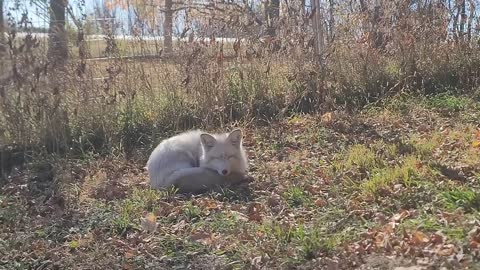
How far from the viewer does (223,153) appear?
5.90 m

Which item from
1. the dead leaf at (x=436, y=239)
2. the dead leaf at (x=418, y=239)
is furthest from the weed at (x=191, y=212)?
the dead leaf at (x=436, y=239)

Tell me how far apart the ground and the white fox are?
0.18 m

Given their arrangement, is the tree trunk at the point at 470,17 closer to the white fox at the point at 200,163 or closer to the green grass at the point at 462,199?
the white fox at the point at 200,163

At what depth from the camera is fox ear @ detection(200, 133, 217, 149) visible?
5.98 m

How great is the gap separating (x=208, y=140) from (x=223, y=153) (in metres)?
0.22

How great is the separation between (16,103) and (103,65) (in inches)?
51.2

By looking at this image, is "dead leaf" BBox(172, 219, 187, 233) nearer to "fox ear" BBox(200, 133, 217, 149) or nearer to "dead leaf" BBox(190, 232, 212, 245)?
"dead leaf" BBox(190, 232, 212, 245)

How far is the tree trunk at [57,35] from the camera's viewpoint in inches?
292

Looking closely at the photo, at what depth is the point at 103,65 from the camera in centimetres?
800

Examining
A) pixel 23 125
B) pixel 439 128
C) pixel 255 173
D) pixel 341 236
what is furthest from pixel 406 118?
pixel 23 125

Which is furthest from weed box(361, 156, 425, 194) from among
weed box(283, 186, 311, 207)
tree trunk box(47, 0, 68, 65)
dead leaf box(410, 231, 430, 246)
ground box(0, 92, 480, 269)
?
tree trunk box(47, 0, 68, 65)

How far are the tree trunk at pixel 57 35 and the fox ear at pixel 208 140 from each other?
2.52 m

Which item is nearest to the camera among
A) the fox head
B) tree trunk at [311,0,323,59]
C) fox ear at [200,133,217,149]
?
the fox head

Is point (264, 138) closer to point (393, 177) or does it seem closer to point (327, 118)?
point (327, 118)
